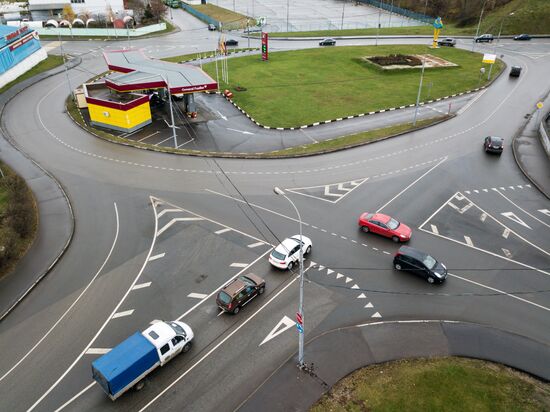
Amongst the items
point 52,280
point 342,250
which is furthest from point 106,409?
point 342,250

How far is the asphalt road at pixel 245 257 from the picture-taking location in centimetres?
2262

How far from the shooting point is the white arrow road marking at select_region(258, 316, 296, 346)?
2406cm

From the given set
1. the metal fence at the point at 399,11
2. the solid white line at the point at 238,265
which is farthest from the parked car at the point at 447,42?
the solid white line at the point at 238,265

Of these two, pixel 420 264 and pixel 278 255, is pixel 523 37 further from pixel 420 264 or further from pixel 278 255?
pixel 278 255

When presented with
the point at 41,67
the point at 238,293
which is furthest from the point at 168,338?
the point at 41,67

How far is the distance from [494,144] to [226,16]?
368 feet

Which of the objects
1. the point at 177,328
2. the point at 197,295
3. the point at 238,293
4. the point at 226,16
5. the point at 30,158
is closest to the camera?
the point at 177,328

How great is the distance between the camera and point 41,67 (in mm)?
79000

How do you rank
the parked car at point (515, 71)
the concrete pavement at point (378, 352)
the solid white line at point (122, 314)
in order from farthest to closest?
1. the parked car at point (515, 71)
2. the solid white line at point (122, 314)
3. the concrete pavement at point (378, 352)

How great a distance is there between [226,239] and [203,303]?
275 inches

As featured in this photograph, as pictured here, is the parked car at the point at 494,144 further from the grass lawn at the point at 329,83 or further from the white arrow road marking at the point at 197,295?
the white arrow road marking at the point at 197,295

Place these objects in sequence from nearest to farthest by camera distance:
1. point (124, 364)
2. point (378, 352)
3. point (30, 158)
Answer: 1. point (124, 364)
2. point (378, 352)
3. point (30, 158)

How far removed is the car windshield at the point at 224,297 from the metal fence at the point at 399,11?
4881 inches

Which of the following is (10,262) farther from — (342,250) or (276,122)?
(276,122)
